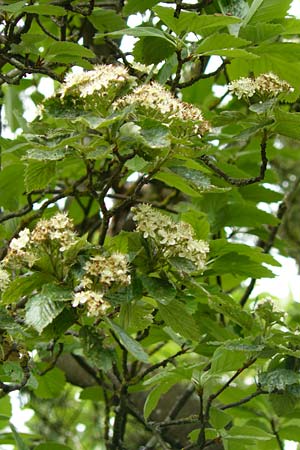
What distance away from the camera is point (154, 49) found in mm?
1712

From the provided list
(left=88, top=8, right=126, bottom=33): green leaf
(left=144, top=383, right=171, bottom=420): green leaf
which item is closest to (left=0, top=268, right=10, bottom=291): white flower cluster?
(left=144, top=383, right=171, bottom=420): green leaf

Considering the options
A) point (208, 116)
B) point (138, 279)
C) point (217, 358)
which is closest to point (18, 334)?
point (138, 279)

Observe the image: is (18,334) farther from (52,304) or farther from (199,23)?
(199,23)

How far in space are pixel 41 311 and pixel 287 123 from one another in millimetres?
547

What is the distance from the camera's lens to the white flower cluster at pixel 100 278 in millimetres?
1252

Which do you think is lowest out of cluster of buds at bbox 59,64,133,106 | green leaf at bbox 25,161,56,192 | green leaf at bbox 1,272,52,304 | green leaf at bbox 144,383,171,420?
green leaf at bbox 144,383,171,420

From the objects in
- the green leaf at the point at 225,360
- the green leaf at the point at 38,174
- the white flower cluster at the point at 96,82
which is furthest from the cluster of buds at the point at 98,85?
the green leaf at the point at 225,360

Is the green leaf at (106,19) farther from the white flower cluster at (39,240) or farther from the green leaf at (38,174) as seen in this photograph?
the white flower cluster at (39,240)

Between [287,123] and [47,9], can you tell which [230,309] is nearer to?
[287,123]

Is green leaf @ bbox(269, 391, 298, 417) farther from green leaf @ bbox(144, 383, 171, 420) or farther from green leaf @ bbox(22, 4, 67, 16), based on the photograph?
green leaf @ bbox(22, 4, 67, 16)

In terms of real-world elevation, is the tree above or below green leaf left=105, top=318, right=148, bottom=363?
above

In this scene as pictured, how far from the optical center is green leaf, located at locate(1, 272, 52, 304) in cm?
134

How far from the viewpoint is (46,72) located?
1801 mm

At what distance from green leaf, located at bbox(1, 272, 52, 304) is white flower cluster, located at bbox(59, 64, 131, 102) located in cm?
27
